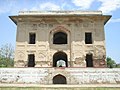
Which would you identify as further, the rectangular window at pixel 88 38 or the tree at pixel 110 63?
the tree at pixel 110 63

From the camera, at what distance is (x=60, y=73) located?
749 inches

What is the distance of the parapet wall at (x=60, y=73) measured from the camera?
18219mm

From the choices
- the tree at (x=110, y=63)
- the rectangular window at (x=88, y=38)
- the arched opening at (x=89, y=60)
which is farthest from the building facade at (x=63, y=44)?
the tree at (x=110, y=63)

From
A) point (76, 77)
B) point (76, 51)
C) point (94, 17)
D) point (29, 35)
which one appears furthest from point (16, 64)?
point (94, 17)

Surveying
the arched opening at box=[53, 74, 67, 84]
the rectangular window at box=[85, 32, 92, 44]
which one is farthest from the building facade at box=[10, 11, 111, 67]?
the arched opening at box=[53, 74, 67, 84]

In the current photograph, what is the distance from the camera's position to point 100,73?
61.6 ft

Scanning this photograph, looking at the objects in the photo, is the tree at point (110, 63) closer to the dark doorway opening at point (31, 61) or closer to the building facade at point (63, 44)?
the building facade at point (63, 44)

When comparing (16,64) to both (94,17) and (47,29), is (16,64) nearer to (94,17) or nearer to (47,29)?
(47,29)

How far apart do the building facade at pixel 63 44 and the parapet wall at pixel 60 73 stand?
5.35 m

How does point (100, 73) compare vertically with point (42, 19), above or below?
below

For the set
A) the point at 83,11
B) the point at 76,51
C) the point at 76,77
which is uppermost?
the point at 83,11

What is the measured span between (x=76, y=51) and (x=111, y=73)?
6691mm

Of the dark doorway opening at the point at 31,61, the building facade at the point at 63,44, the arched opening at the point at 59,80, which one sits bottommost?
the arched opening at the point at 59,80

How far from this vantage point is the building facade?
24.5 m
